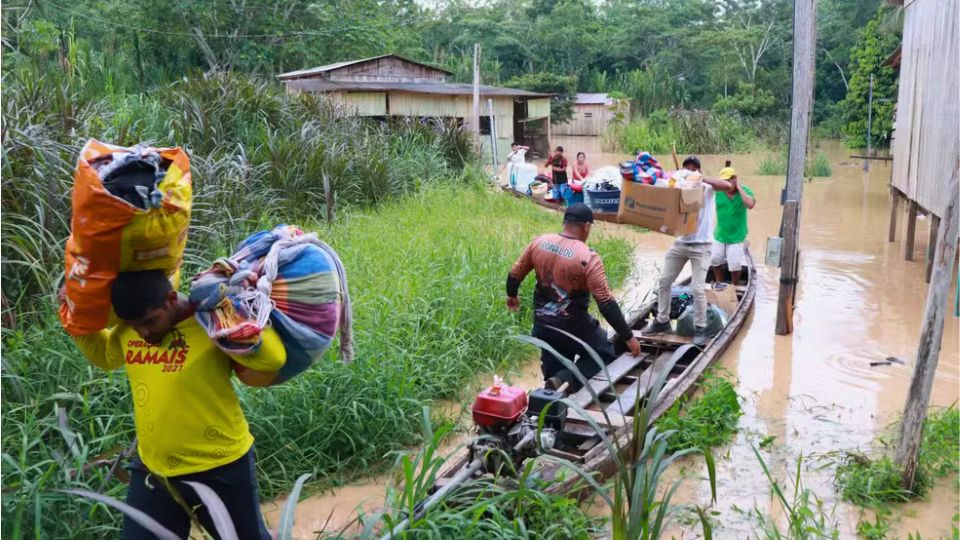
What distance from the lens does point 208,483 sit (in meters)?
2.62

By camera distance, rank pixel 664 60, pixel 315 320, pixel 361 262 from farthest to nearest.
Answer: pixel 664 60, pixel 361 262, pixel 315 320

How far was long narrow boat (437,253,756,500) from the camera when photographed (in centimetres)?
385

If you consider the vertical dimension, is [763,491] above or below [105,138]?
below

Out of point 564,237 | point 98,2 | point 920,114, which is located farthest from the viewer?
point 98,2

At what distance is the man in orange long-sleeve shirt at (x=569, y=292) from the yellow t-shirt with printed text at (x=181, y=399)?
259 cm

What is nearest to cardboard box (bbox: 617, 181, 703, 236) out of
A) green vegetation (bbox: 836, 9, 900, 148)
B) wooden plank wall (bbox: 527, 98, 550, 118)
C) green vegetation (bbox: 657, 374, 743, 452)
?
green vegetation (bbox: 657, 374, 743, 452)

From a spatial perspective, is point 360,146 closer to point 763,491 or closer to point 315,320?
point 763,491

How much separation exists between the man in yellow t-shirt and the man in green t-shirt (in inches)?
255

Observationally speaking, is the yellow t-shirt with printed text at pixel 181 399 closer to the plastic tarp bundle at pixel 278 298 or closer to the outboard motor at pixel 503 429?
the plastic tarp bundle at pixel 278 298

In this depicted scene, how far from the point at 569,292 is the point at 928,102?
7.78 meters

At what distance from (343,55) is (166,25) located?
20.5ft

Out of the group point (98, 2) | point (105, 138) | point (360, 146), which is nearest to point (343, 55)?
point (98, 2)

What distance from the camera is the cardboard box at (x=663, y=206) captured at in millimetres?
6336

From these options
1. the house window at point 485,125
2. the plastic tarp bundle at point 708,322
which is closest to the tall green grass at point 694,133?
the house window at point 485,125
